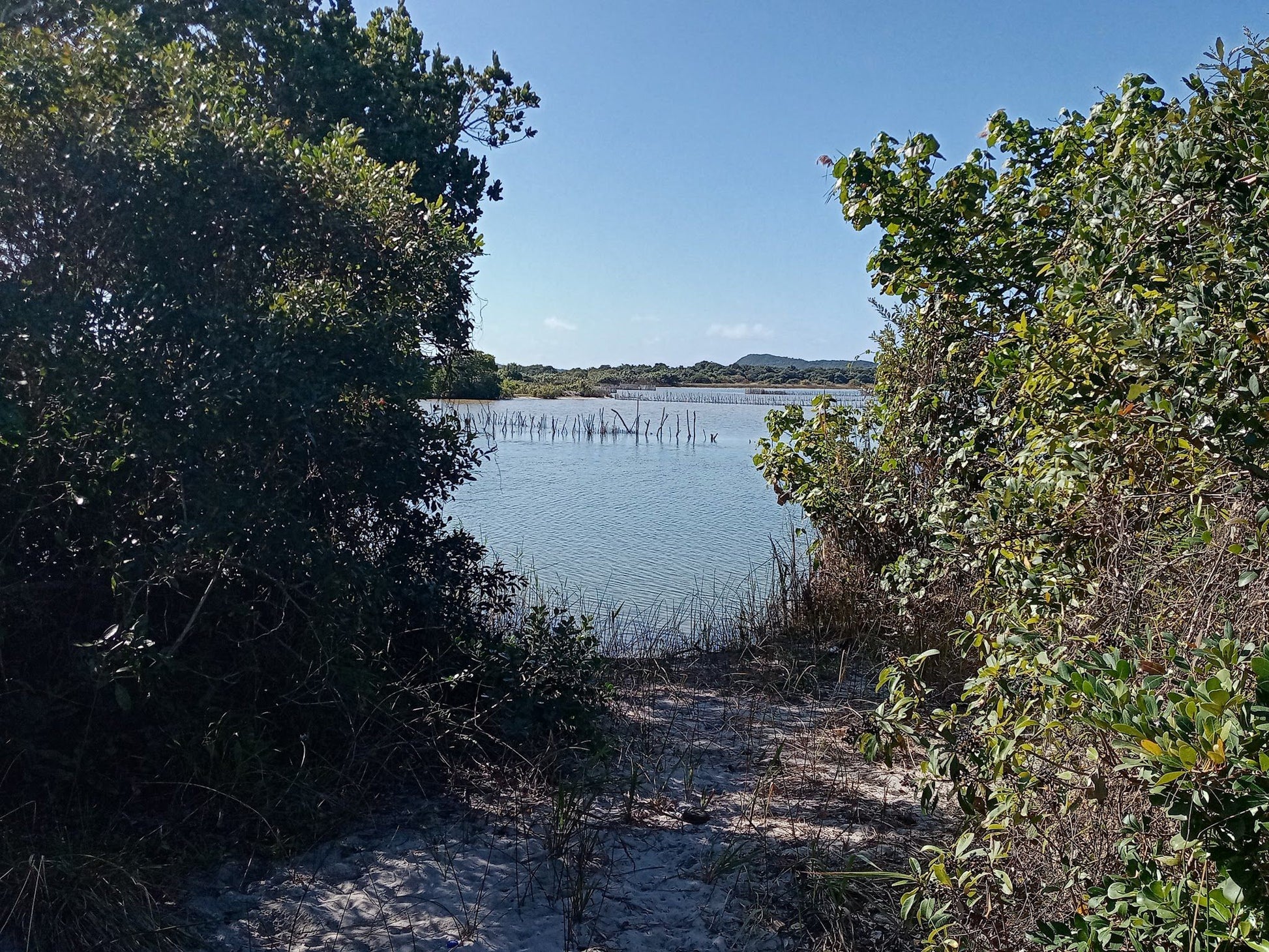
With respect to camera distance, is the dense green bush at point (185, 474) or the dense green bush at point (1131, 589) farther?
the dense green bush at point (185, 474)

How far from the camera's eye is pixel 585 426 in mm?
31828

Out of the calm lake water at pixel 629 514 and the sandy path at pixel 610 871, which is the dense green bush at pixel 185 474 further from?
the calm lake water at pixel 629 514

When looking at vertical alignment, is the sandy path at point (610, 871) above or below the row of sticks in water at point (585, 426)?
below

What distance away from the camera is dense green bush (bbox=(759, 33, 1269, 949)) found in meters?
2.14

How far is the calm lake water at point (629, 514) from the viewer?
11.4 metres

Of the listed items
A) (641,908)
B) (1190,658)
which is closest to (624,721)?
(641,908)

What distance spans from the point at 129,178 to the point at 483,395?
128ft

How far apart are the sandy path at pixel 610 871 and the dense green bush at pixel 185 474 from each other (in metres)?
0.39

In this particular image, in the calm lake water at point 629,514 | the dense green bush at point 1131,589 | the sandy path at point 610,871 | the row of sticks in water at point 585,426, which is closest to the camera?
the dense green bush at point 1131,589

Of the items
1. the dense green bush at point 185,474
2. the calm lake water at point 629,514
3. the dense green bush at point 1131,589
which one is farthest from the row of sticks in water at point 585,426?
the dense green bush at point 1131,589

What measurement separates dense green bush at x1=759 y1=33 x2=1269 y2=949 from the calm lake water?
12.8 ft

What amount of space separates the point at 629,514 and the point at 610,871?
11.9 metres

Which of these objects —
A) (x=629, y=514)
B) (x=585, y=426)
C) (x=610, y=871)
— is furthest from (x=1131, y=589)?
(x=585, y=426)

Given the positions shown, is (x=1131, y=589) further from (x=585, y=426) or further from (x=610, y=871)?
(x=585, y=426)
